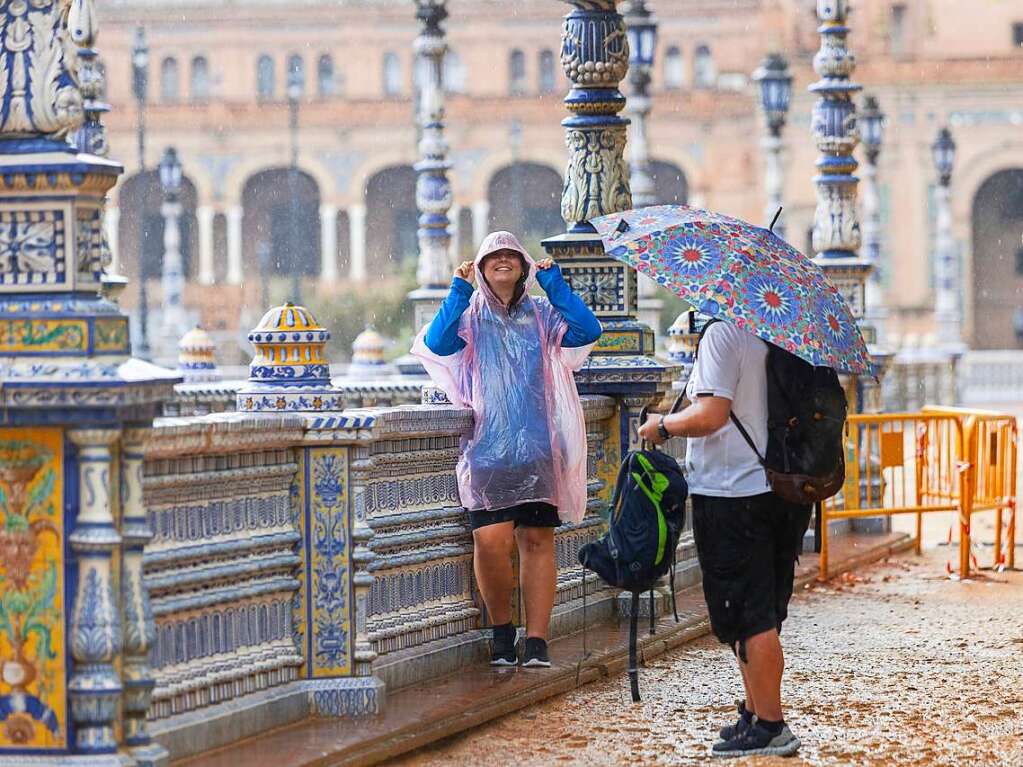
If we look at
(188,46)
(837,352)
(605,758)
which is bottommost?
(605,758)

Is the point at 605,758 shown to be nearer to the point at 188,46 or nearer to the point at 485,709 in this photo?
the point at 485,709

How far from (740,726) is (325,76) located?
59801mm

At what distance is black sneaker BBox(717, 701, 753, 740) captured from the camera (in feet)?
23.1

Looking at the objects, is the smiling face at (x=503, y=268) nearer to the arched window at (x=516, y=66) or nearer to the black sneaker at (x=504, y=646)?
the black sneaker at (x=504, y=646)

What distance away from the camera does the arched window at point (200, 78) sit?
65.8 metres

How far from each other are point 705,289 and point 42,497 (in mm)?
2217

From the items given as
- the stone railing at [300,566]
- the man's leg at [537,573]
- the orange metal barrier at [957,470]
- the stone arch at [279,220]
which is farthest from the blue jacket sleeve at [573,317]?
the stone arch at [279,220]

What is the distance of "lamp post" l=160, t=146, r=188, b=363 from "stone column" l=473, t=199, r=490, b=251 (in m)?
28.0

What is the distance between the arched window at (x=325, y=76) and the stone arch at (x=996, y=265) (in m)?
19.5

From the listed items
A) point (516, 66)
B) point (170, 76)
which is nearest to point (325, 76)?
point (170, 76)

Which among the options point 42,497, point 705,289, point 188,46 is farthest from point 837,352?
point 188,46

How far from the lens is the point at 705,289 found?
678cm

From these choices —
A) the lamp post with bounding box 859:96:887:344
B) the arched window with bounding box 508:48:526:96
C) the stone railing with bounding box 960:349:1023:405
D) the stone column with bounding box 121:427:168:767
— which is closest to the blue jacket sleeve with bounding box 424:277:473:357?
the stone column with bounding box 121:427:168:767

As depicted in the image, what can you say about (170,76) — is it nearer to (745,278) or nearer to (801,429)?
(745,278)
